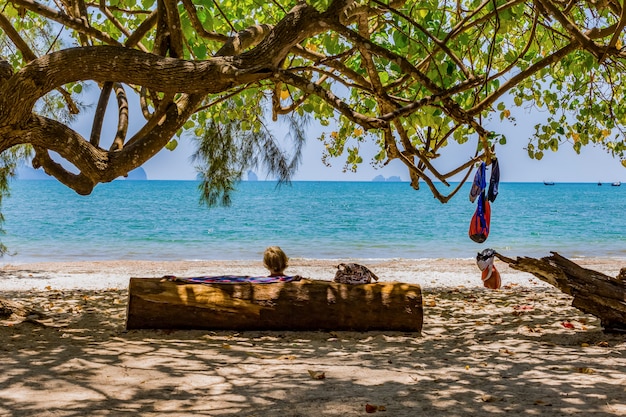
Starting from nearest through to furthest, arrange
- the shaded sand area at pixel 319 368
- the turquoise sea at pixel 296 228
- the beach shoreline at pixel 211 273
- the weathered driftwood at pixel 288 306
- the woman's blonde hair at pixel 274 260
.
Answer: the shaded sand area at pixel 319 368 < the weathered driftwood at pixel 288 306 < the woman's blonde hair at pixel 274 260 < the beach shoreline at pixel 211 273 < the turquoise sea at pixel 296 228

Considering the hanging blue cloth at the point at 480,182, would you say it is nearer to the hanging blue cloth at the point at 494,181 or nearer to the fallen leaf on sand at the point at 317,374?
the hanging blue cloth at the point at 494,181

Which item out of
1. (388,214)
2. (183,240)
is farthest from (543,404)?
(388,214)

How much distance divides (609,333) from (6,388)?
468 centimetres

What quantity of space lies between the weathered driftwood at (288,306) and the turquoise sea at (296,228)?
1230 centimetres

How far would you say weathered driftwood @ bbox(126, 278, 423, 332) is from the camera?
253 inches

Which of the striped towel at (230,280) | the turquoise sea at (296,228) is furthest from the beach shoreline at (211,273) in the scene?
the striped towel at (230,280)

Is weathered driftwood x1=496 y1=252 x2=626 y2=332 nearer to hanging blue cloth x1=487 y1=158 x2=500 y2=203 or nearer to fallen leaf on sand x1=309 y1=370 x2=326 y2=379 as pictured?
hanging blue cloth x1=487 y1=158 x2=500 y2=203

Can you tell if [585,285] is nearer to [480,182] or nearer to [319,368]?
[480,182]

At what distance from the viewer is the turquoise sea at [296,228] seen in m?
26.2

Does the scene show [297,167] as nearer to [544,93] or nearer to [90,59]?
[544,93]

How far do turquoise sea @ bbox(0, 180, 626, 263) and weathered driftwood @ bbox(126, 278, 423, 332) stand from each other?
12.3m

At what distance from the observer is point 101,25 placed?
8414 mm

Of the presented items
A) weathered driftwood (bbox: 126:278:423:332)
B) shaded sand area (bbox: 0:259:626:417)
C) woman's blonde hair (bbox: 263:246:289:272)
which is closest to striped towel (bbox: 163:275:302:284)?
weathered driftwood (bbox: 126:278:423:332)

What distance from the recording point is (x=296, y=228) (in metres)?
40.5
